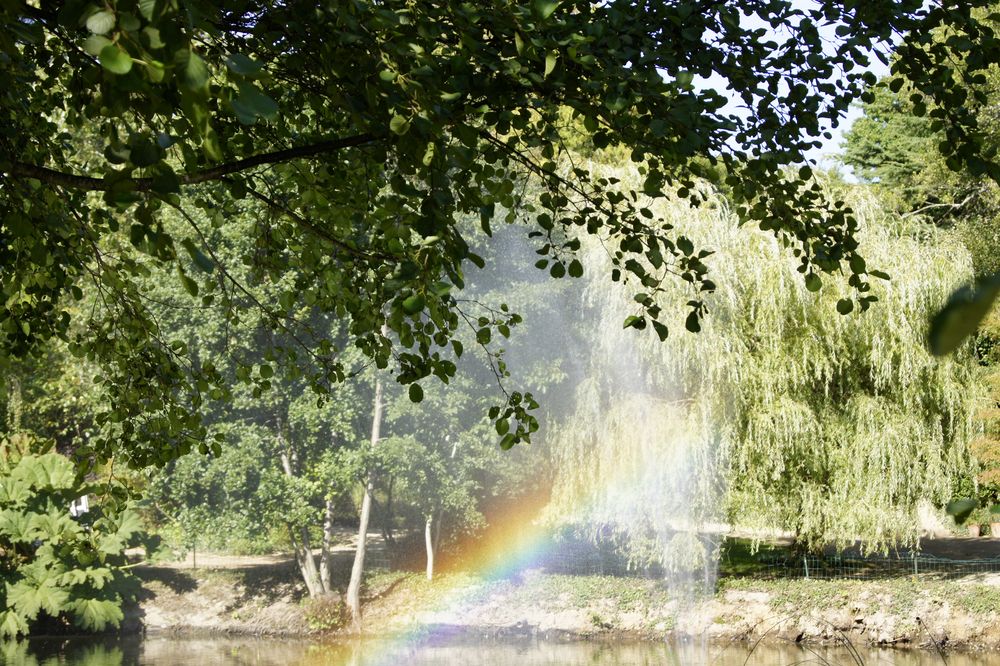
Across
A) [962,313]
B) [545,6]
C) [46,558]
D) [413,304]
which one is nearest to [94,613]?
[46,558]

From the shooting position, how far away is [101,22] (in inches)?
70.1

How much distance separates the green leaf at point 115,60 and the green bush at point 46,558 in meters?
15.3

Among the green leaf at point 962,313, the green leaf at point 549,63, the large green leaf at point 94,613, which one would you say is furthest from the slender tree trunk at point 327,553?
the green leaf at point 962,313

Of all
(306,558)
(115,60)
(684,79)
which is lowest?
(306,558)

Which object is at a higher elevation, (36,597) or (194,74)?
(194,74)

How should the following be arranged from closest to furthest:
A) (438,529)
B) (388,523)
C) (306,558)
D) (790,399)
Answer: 1. (790,399)
2. (306,558)
3. (438,529)
4. (388,523)

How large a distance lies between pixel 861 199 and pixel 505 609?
27.1 ft

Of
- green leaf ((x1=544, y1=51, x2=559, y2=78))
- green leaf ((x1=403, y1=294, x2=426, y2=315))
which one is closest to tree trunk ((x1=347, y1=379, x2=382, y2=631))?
green leaf ((x1=403, y1=294, x2=426, y2=315))

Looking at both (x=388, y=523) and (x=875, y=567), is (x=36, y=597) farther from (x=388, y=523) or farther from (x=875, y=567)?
(x=875, y=567)

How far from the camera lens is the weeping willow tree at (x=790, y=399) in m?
14.7

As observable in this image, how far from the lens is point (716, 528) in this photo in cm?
1569

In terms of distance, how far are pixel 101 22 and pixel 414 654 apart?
14.2 m

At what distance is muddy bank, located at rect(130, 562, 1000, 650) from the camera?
14367mm

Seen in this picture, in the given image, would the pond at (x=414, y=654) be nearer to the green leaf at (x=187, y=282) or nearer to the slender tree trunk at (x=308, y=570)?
the slender tree trunk at (x=308, y=570)
